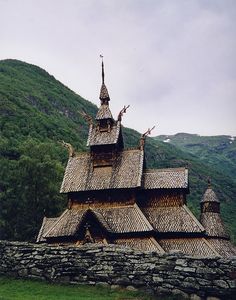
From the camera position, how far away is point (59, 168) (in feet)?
195

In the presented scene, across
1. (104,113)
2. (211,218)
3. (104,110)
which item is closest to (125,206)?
(211,218)

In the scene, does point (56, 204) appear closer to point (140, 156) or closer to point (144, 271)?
point (140, 156)

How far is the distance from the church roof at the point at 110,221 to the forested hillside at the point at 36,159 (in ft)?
57.1

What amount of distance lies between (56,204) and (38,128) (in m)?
60.9

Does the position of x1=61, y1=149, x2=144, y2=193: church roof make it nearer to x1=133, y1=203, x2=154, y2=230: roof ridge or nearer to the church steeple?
x1=133, y1=203, x2=154, y2=230: roof ridge

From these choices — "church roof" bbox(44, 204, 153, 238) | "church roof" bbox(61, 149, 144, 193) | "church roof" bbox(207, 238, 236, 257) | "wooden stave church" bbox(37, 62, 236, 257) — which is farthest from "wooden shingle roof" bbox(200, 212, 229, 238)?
"church roof" bbox(61, 149, 144, 193)

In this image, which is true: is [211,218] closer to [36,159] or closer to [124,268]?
[124,268]

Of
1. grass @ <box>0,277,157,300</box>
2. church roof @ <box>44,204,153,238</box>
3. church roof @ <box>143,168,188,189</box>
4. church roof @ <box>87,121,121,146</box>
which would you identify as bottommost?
grass @ <box>0,277,157,300</box>

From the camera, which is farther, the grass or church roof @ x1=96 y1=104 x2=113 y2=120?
church roof @ x1=96 y1=104 x2=113 y2=120

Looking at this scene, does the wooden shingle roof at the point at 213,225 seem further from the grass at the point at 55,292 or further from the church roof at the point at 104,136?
the grass at the point at 55,292

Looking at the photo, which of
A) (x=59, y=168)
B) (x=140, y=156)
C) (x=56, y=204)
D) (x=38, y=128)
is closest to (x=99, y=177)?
(x=140, y=156)

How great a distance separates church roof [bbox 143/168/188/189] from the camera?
3553 centimetres

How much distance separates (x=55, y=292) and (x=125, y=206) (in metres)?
17.9

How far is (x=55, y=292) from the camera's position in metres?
17.1
